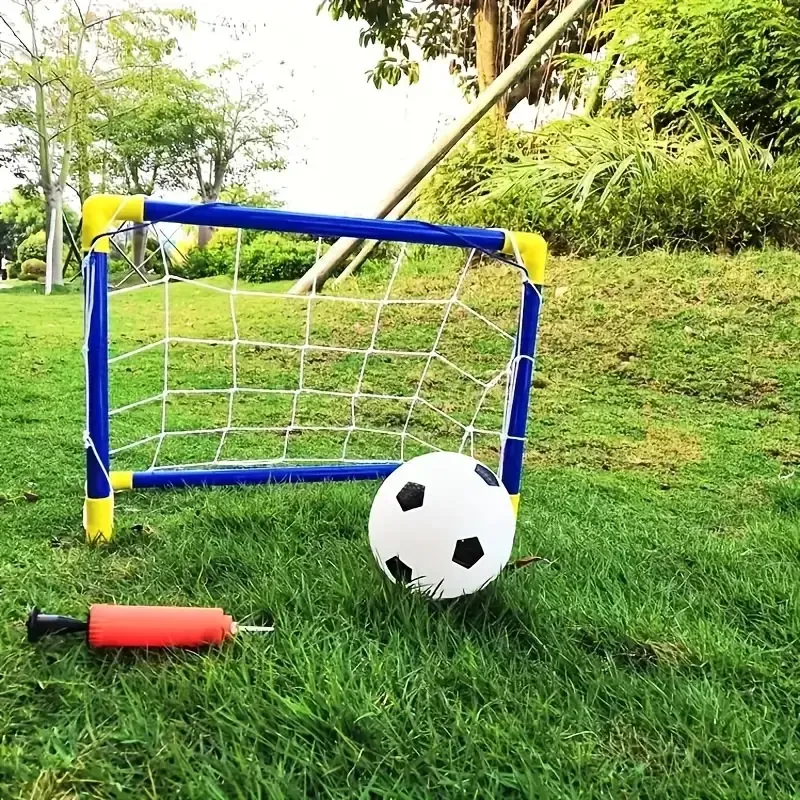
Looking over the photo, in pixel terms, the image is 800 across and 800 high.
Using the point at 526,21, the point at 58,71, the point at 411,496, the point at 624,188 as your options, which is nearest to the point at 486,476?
the point at 411,496

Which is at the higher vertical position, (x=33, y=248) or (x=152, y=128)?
(x=152, y=128)

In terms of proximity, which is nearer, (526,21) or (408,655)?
(408,655)

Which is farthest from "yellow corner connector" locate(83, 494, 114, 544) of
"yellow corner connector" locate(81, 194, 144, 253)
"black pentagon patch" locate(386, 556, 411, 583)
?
"black pentagon patch" locate(386, 556, 411, 583)

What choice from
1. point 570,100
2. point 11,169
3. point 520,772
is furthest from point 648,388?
point 11,169

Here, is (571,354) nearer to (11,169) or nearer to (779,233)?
(779,233)

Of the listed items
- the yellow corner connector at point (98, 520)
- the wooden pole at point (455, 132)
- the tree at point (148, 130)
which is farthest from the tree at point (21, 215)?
the yellow corner connector at point (98, 520)

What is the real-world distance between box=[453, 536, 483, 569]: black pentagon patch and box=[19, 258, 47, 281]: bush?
7.96 ft

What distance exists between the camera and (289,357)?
2598 mm

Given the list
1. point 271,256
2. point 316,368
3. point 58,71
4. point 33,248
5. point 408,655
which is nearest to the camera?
point 408,655

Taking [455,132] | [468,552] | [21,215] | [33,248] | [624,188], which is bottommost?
[468,552]

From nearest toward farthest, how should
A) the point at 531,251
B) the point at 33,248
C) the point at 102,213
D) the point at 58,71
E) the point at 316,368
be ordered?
the point at 102,213 < the point at 531,251 < the point at 316,368 < the point at 58,71 < the point at 33,248

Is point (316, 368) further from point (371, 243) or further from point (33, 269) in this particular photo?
point (33, 269)

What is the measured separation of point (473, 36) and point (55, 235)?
1.85m

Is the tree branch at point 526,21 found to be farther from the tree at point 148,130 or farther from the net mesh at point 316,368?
the tree at point 148,130
